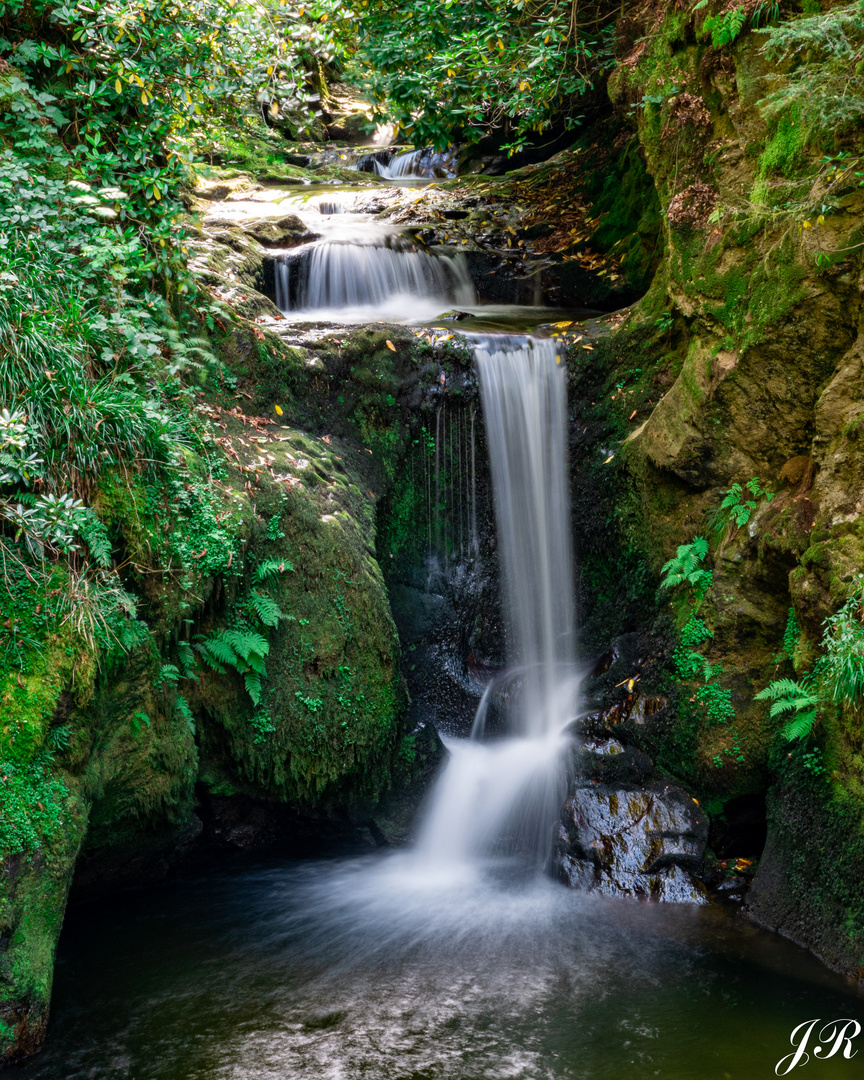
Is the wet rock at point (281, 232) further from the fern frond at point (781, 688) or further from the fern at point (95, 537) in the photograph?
the fern frond at point (781, 688)

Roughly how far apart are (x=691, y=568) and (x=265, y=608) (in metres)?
3.51

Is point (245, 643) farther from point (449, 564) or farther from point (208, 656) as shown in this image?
point (449, 564)

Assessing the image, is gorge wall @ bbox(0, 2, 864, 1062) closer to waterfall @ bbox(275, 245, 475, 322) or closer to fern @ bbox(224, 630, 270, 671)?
fern @ bbox(224, 630, 270, 671)

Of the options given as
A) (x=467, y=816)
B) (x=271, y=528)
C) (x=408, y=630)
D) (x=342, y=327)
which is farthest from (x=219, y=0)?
(x=467, y=816)

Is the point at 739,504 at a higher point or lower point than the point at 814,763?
higher

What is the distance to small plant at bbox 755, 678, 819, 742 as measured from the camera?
500 cm

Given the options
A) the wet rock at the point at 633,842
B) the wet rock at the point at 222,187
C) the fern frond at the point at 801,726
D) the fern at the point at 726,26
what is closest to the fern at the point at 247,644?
the wet rock at the point at 633,842

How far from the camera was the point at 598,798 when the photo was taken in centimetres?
596

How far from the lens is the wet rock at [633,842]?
556 centimetres

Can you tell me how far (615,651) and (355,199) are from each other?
9.37m

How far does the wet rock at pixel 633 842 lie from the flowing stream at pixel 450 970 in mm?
149

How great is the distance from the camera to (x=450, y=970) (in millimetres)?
4641

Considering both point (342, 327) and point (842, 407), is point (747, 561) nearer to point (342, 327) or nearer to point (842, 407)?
point (842, 407)

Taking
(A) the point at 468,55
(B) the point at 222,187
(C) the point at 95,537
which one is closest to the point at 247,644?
(C) the point at 95,537
